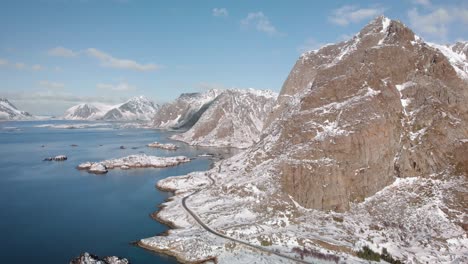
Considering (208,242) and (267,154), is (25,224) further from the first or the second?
(267,154)

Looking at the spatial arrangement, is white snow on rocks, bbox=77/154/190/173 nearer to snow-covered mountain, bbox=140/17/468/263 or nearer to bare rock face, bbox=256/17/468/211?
snow-covered mountain, bbox=140/17/468/263

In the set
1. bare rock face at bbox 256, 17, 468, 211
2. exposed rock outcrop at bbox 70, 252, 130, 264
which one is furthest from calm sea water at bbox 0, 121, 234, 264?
bare rock face at bbox 256, 17, 468, 211

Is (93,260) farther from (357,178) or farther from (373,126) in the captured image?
(373,126)

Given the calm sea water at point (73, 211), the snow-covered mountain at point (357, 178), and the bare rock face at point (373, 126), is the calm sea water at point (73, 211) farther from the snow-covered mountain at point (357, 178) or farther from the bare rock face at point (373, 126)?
the bare rock face at point (373, 126)

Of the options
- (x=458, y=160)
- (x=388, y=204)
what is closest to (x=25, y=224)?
(x=388, y=204)

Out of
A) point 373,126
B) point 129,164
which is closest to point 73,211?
point 129,164

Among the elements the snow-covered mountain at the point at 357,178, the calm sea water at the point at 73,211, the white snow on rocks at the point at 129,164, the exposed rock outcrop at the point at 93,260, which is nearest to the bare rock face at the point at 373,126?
the snow-covered mountain at the point at 357,178

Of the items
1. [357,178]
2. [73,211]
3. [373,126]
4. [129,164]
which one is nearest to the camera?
[357,178]
